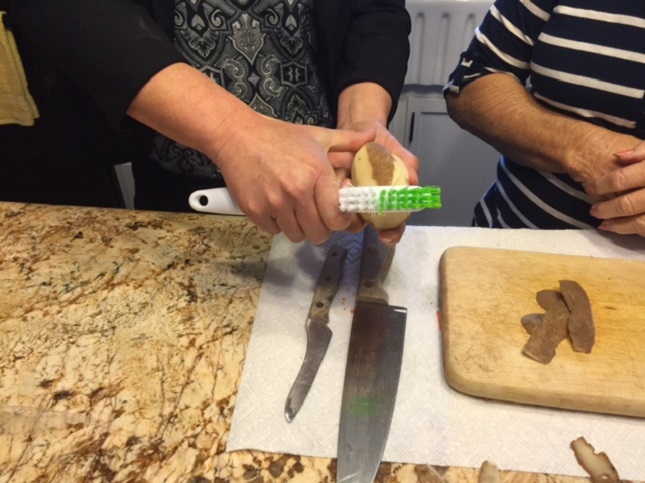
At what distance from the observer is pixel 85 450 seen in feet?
2.00

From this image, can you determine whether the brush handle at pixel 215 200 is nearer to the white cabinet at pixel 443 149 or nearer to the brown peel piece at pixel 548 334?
the brown peel piece at pixel 548 334

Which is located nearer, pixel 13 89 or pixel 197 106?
pixel 197 106

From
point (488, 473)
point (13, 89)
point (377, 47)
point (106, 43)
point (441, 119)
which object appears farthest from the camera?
point (441, 119)

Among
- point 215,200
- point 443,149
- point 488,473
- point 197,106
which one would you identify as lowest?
point 443,149

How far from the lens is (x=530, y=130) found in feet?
3.16

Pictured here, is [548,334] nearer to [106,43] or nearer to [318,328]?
[318,328]

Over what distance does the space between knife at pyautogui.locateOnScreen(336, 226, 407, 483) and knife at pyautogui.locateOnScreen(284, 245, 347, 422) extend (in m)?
0.04

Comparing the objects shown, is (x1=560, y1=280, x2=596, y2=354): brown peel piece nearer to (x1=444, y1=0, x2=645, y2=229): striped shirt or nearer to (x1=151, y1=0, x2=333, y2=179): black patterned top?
(x1=444, y1=0, x2=645, y2=229): striped shirt

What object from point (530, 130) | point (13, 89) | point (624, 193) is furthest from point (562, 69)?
point (13, 89)

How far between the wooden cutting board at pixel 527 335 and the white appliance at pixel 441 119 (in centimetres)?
80

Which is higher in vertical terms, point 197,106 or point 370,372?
point 197,106

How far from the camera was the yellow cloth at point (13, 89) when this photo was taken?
1140 millimetres

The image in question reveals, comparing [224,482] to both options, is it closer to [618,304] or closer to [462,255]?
[462,255]

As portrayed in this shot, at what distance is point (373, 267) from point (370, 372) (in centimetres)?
18
